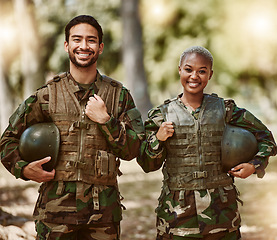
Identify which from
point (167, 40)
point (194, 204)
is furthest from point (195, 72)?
point (167, 40)

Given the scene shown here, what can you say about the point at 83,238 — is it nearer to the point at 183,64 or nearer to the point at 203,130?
the point at 203,130

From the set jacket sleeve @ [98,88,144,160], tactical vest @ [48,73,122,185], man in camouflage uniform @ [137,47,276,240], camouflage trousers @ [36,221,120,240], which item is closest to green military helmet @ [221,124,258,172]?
man in camouflage uniform @ [137,47,276,240]

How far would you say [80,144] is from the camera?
3797 millimetres

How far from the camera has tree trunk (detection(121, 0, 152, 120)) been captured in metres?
18.5

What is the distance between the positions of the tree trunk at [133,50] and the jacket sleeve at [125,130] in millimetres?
14377

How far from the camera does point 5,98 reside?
2170 centimetres

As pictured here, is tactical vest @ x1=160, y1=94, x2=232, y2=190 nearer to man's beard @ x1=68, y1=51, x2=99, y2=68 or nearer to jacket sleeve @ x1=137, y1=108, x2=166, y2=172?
jacket sleeve @ x1=137, y1=108, x2=166, y2=172

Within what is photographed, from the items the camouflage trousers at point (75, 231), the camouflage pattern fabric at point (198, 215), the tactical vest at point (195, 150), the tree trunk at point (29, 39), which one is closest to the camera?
the camouflage trousers at point (75, 231)

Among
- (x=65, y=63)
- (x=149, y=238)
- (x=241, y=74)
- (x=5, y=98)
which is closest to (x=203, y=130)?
(x=149, y=238)

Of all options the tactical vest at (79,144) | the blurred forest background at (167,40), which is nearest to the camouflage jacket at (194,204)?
the tactical vest at (79,144)

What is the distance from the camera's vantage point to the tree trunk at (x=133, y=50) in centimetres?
1853

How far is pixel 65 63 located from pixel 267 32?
43.9 feet

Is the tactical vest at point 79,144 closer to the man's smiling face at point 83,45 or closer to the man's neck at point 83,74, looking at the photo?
the man's neck at point 83,74

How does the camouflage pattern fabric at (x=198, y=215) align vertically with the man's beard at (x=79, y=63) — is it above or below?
below
